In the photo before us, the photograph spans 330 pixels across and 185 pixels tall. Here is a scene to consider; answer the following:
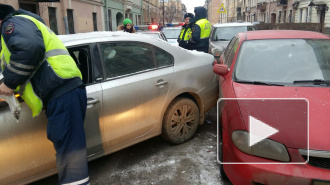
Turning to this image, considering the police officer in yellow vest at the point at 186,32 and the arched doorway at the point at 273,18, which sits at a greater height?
the arched doorway at the point at 273,18

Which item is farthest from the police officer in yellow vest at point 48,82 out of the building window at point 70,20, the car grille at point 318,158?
the building window at point 70,20

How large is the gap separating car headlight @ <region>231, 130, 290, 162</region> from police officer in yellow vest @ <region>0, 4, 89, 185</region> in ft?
4.44

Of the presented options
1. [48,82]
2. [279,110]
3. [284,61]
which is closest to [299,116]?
[279,110]

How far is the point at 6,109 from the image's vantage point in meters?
2.33

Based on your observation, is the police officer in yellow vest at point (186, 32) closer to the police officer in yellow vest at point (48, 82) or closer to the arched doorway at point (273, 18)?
the police officer in yellow vest at point (48, 82)

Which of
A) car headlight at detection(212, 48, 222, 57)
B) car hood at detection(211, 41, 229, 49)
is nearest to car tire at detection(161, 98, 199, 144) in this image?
car headlight at detection(212, 48, 222, 57)

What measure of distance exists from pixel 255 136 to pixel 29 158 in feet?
6.49

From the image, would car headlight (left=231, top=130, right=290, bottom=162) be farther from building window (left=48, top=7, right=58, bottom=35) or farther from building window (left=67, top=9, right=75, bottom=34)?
building window (left=67, top=9, right=75, bottom=34)

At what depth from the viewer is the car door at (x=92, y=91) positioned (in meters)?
2.70

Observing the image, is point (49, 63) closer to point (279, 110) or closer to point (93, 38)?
point (93, 38)
